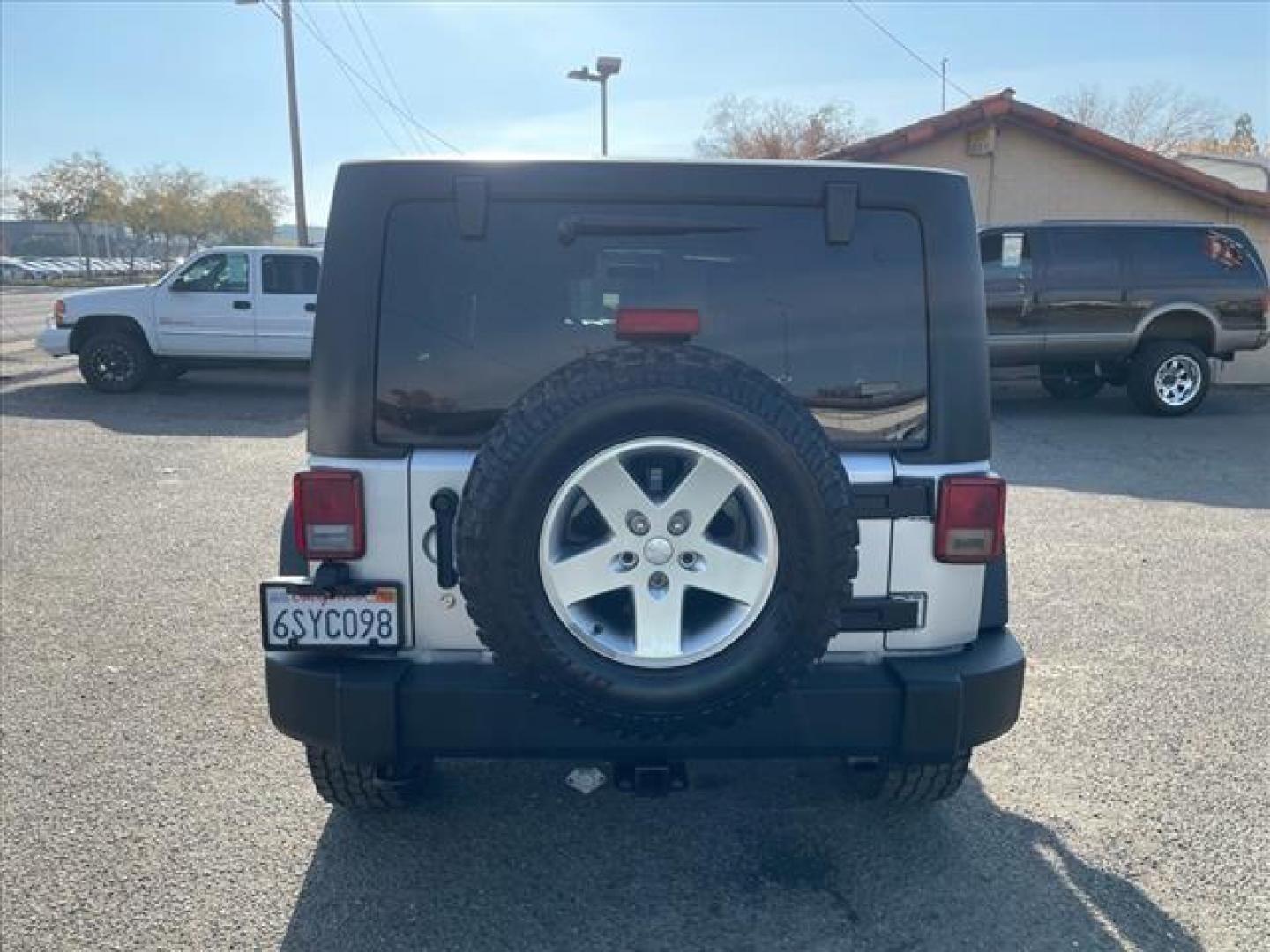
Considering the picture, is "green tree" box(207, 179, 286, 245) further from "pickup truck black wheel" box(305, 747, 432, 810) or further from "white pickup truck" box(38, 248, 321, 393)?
"pickup truck black wheel" box(305, 747, 432, 810)

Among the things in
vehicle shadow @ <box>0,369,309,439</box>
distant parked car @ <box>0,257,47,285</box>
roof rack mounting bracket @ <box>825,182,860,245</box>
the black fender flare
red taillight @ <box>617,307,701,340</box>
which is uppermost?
distant parked car @ <box>0,257,47,285</box>

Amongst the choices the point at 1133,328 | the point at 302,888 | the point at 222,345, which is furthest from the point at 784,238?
the point at 222,345

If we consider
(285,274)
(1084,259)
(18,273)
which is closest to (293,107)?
(285,274)

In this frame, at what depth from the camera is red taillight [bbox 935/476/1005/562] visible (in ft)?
8.96

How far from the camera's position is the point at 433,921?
2826 mm

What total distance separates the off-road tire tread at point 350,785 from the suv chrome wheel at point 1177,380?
1131 cm

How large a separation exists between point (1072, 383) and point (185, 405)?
11.2m

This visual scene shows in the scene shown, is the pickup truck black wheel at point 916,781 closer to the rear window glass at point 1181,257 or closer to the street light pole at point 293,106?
the rear window glass at point 1181,257

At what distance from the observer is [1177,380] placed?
12109 mm

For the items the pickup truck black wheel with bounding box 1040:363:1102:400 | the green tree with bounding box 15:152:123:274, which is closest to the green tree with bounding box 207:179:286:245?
the green tree with bounding box 15:152:123:274

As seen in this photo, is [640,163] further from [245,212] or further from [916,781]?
[245,212]

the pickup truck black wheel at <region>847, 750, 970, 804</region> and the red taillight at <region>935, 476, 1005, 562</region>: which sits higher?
the red taillight at <region>935, 476, 1005, 562</region>

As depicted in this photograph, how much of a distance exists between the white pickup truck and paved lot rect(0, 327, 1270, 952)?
304 inches

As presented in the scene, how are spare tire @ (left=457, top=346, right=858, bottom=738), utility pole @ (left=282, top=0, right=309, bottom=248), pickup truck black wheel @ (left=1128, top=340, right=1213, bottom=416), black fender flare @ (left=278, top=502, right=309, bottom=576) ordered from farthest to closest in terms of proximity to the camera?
utility pole @ (left=282, top=0, right=309, bottom=248)
pickup truck black wheel @ (left=1128, top=340, right=1213, bottom=416)
black fender flare @ (left=278, top=502, right=309, bottom=576)
spare tire @ (left=457, top=346, right=858, bottom=738)
